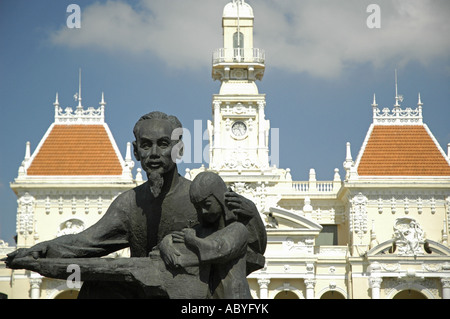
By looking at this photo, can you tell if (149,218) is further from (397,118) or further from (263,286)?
(397,118)

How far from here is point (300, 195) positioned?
156 feet

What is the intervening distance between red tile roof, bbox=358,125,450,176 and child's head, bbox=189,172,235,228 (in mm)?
40402

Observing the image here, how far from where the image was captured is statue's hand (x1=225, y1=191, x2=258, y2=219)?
20.4 feet

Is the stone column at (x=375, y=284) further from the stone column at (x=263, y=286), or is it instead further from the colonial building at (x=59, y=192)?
the colonial building at (x=59, y=192)

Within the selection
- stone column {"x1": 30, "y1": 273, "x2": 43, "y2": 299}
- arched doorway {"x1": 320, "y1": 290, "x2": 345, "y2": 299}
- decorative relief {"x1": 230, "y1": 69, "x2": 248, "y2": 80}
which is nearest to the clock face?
decorative relief {"x1": 230, "y1": 69, "x2": 248, "y2": 80}

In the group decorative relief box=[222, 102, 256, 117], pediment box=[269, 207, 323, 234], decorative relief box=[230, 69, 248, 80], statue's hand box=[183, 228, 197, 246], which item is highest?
decorative relief box=[230, 69, 248, 80]

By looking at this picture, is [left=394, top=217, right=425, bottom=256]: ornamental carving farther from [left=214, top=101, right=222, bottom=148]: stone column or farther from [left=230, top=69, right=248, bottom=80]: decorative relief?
[left=230, top=69, right=248, bottom=80]: decorative relief

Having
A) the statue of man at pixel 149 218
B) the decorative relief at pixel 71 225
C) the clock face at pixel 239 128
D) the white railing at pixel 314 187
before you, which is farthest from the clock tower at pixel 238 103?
the statue of man at pixel 149 218

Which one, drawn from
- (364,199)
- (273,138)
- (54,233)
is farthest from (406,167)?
(54,233)

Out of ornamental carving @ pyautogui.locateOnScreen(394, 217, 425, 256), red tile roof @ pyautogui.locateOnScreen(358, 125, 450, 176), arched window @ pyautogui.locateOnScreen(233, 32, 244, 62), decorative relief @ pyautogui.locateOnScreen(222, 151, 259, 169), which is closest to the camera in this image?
ornamental carving @ pyautogui.locateOnScreen(394, 217, 425, 256)

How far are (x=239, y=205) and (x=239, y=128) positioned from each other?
41577 millimetres
